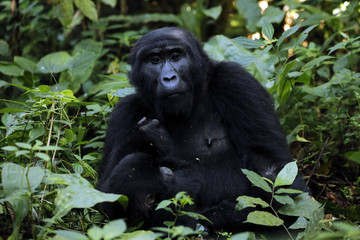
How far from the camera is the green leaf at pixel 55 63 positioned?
5.62 meters

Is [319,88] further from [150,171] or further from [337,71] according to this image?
[150,171]

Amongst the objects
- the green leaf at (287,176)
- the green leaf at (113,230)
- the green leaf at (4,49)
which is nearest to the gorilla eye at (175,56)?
the green leaf at (287,176)

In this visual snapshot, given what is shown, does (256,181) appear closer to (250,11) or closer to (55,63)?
(55,63)

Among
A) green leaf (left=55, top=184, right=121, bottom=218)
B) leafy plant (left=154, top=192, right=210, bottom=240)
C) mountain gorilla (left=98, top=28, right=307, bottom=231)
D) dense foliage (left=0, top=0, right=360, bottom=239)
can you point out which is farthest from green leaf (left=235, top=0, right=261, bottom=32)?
green leaf (left=55, top=184, right=121, bottom=218)

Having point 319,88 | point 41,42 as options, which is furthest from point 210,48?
point 41,42

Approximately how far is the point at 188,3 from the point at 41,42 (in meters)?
2.67

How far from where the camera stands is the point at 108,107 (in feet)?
15.4

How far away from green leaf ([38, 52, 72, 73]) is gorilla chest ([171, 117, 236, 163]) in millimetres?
2294

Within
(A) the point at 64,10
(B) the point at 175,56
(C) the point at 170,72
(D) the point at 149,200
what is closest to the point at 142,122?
(C) the point at 170,72

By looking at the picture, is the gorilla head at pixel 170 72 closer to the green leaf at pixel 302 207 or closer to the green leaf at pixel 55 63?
the green leaf at pixel 302 207

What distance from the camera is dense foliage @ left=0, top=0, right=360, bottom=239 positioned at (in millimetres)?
2705

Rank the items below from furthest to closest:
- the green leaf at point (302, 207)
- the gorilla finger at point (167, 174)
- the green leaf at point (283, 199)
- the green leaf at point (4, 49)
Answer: the green leaf at point (4, 49)
the gorilla finger at point (167, 174)
the green leaf at point (302, 207)
the green leaf at point (283, 199)

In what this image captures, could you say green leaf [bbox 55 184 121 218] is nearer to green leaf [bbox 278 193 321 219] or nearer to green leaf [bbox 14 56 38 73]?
green leaf [bbox 278 193 321 219]

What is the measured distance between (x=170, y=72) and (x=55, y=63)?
96.5 inches
